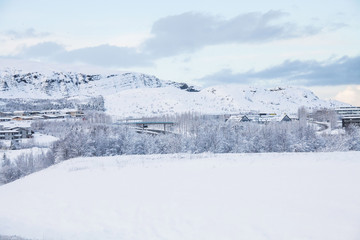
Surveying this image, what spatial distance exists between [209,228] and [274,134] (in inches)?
1742

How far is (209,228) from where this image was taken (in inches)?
391

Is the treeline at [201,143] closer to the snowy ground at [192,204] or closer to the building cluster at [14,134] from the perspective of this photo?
the snowy ground at [192,204]

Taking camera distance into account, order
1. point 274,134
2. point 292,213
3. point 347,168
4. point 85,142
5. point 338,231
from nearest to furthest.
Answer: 1. point 338,231
2. point 292,213
3. point 347,168
4. point 85,142
5. point 274,134

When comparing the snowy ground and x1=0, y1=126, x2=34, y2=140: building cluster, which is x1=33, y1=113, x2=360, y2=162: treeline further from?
x1=0, y1=126, x2=34, y2=140: building cluster

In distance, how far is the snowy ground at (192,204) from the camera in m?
9.74

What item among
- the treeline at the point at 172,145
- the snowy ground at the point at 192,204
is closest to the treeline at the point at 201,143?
the treeline at the point at 172,145

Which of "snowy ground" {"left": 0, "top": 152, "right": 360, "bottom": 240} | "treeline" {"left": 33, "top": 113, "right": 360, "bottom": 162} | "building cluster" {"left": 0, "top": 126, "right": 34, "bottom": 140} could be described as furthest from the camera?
"building cluster" {"left": 0, "top": 126, "right": 34, "bottom": 140}

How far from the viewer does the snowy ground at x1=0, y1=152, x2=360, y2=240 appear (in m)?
9.74

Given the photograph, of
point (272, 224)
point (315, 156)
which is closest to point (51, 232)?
point (272, 224)

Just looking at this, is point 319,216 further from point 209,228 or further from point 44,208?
point 44,208

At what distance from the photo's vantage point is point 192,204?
12078 millimetres

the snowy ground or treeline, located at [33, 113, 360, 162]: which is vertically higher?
the snowy ground

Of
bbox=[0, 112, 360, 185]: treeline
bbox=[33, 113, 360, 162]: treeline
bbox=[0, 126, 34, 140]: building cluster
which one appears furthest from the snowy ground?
bbox=[0, 126, 34, 140]: building cluster

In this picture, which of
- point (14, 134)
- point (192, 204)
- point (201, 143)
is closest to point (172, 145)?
point (201, 143)
